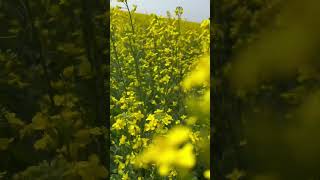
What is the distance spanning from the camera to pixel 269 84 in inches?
38.6

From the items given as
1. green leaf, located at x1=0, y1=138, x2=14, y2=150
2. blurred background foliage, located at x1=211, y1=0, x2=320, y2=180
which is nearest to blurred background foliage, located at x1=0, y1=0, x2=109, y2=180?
green leaf, located at x1=0, y1=138, x2=14, y2=150

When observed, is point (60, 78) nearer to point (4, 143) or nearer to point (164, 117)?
point (4, 143)

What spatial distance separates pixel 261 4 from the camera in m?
0.97

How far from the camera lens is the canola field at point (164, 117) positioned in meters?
1.50

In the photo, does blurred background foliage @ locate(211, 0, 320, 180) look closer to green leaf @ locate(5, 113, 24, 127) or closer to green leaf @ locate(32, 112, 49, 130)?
green leaf @ locate(32, 112, 49, 130)

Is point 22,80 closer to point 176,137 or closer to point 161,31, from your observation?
point 176,137

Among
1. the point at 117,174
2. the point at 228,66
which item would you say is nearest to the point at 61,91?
the point at 228,66

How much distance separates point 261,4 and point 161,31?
2886 millimetres

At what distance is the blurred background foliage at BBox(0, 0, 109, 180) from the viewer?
1.52 m

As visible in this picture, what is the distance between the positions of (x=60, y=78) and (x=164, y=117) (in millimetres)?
997

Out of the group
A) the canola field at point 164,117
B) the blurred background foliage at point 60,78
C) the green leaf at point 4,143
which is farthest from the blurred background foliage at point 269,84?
the green leaf at point 4,143

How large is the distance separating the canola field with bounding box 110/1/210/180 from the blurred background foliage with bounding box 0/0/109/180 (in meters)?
0.24

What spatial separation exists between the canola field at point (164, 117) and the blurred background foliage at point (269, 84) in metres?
0.19

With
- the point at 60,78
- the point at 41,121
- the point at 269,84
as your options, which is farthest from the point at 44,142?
the point at 269,84
